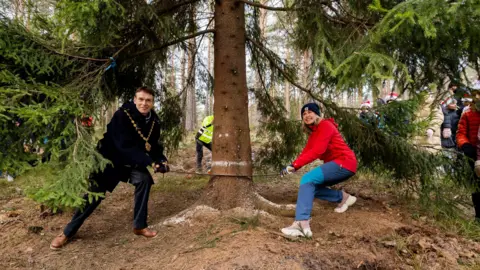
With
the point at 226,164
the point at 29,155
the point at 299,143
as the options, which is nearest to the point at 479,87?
the point at 299,143

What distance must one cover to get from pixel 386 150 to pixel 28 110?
449 centimetres

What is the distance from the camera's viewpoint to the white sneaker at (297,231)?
145 inches

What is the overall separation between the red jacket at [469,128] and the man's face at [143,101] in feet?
14.0

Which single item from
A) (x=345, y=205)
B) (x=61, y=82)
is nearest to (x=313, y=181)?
(x=345, y=205)

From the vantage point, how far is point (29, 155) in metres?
3.14

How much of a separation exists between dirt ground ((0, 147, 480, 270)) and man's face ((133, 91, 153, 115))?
4.99ft

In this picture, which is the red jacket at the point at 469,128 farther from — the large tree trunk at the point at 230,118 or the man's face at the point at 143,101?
the man's face at the point at 143,101

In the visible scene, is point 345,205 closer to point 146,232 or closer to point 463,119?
point 463,119

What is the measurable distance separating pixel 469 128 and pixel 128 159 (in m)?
4.55

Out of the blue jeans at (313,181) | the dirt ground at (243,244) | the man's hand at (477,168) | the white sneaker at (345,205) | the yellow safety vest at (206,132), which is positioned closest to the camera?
the dirt ground at (243,244)

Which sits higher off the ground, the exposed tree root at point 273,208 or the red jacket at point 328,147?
the red jacket at point 328,147

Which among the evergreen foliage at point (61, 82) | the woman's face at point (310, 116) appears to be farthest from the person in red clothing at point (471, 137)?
the evergreen foliage at point (61, 82)

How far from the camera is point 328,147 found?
13.8 feet

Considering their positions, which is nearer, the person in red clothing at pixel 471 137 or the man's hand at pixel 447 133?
the person in red clothing at pixel 471 137
